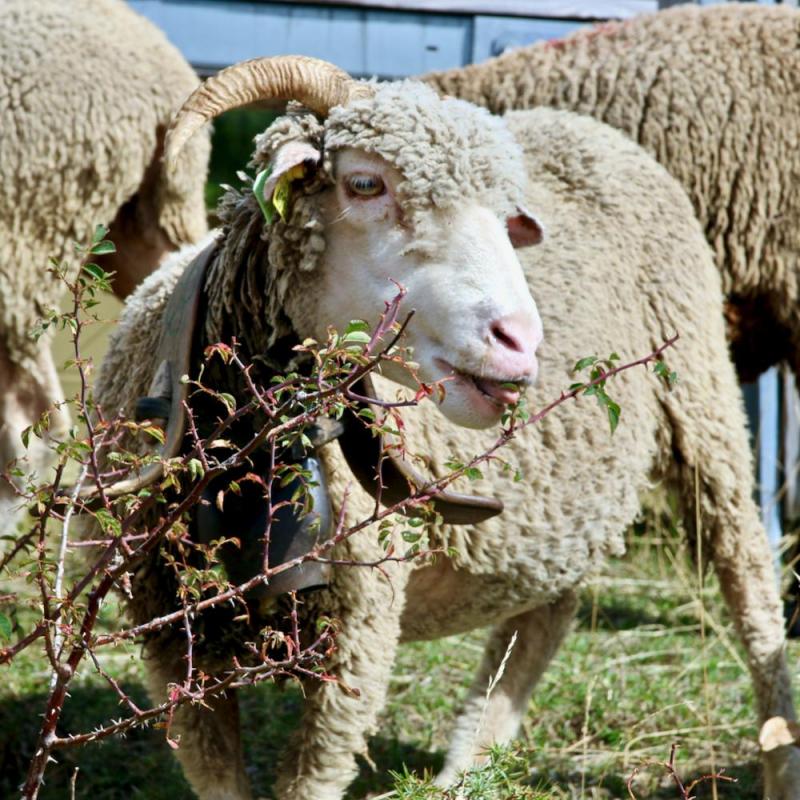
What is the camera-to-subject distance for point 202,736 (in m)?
2.83

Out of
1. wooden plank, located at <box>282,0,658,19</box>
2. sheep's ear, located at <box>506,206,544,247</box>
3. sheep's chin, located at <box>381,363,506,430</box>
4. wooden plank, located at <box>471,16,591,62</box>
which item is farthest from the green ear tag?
wooden plank, located at <box>471,16,591,62</box>

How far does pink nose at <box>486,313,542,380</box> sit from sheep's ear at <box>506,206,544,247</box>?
549 millimetres

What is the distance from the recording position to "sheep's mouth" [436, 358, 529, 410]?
2.39 m

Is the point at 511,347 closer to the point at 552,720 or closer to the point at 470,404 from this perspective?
the point at 470,404

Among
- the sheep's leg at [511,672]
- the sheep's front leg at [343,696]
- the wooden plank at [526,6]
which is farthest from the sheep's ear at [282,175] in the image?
the wooden plank at [526,6]

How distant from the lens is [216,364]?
2.73 metres

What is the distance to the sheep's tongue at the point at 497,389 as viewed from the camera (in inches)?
94.0

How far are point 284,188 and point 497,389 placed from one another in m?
0.58

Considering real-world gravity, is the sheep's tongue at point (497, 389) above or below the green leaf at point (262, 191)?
below

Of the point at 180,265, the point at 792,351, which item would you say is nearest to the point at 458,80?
the point at 792,351

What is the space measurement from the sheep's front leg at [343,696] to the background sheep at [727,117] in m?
2.37

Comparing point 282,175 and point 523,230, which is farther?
point 523,230

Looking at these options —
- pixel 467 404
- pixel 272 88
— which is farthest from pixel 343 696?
pixel 272 88

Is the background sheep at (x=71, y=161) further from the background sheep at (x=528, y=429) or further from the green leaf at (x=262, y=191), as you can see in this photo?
the green leaf at (x=262, y=191)
